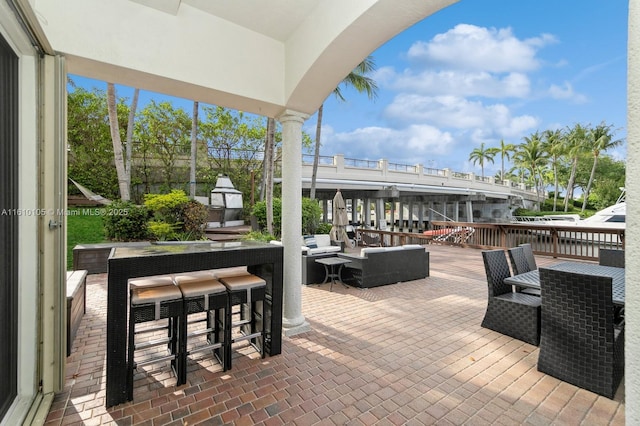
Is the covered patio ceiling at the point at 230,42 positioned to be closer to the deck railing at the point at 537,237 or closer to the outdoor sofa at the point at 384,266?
the outdoor sofa at the point at 384,266

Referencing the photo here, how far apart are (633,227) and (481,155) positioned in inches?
2227

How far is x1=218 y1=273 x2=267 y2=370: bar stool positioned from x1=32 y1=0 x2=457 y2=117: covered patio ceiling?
185 centimetres

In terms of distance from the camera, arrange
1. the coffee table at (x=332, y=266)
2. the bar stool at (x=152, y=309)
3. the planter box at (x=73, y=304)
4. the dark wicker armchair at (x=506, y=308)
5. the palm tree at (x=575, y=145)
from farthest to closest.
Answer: the palm tree at (x=575, y=145) → the coffee table at (x=332, y=266) → the dark wicker armchair at (x=506, y=308) → the planter box at (x=73, y=304) → the bar stool at (x=152, y=309)

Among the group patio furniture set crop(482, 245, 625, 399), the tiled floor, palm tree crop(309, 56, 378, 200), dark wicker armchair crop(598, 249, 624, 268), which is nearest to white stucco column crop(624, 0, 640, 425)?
the tiled floor

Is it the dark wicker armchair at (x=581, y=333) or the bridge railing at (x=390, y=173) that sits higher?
the bridge railing at (x=390, y=173)

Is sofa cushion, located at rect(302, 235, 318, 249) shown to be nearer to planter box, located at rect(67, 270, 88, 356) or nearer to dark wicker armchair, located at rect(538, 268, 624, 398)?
planter box, located at rect(67, 270, 88, 356)

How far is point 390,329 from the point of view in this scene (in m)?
3.55

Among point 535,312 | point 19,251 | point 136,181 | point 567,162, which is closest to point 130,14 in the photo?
point 19,251

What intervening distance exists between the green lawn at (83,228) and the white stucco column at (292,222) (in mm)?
6694

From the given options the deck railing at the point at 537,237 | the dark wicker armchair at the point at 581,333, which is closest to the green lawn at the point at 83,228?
the deck railing at the point at 537,237

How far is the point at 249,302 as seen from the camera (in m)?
2.66

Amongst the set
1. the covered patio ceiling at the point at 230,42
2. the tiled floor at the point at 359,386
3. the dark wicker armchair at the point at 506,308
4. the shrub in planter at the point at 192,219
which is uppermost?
the covered patio ceiling at the point at 230,42

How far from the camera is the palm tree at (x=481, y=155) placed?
4853 centimetres

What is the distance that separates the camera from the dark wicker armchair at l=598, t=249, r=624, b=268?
12.4 ft
